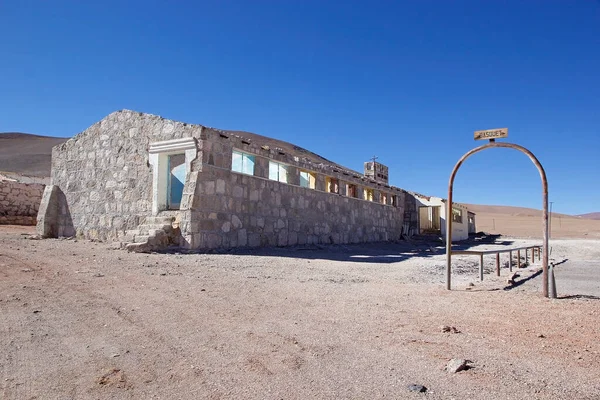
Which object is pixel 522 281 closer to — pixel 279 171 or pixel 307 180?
pixel 279 171

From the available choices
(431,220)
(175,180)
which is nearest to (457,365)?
(175,180)

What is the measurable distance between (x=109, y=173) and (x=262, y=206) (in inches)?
193

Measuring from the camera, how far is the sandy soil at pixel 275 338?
3.20 m

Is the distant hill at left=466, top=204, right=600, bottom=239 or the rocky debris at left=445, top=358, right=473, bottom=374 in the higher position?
the distant hill at left=466, top=204, right=600, bottom=239

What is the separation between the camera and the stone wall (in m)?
19.9

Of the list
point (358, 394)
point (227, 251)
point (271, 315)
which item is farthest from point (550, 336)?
point (227, 251)

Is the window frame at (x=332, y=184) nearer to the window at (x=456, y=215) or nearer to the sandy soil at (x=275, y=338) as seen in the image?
the sandy soil at (x=275, y=338)

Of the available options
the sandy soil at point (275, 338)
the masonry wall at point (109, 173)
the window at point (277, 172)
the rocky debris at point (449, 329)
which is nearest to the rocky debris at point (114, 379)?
the sandy soil at point (275, 338)

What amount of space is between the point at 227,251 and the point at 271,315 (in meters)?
A: 7.00

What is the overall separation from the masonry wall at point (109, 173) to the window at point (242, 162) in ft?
5.73

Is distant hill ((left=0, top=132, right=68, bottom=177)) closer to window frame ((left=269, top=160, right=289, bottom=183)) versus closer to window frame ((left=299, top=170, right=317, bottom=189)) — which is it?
window frame ((left=299, top=170, right=317, bottom=189))

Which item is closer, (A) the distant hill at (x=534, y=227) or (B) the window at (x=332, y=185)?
(B) the window at (x=332, y=185)

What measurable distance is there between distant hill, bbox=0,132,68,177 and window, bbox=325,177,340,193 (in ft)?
152

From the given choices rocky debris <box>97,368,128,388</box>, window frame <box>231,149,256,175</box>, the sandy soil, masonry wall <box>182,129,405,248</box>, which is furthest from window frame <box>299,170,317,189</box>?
rocky debris <box>97,368,128,388</box>
